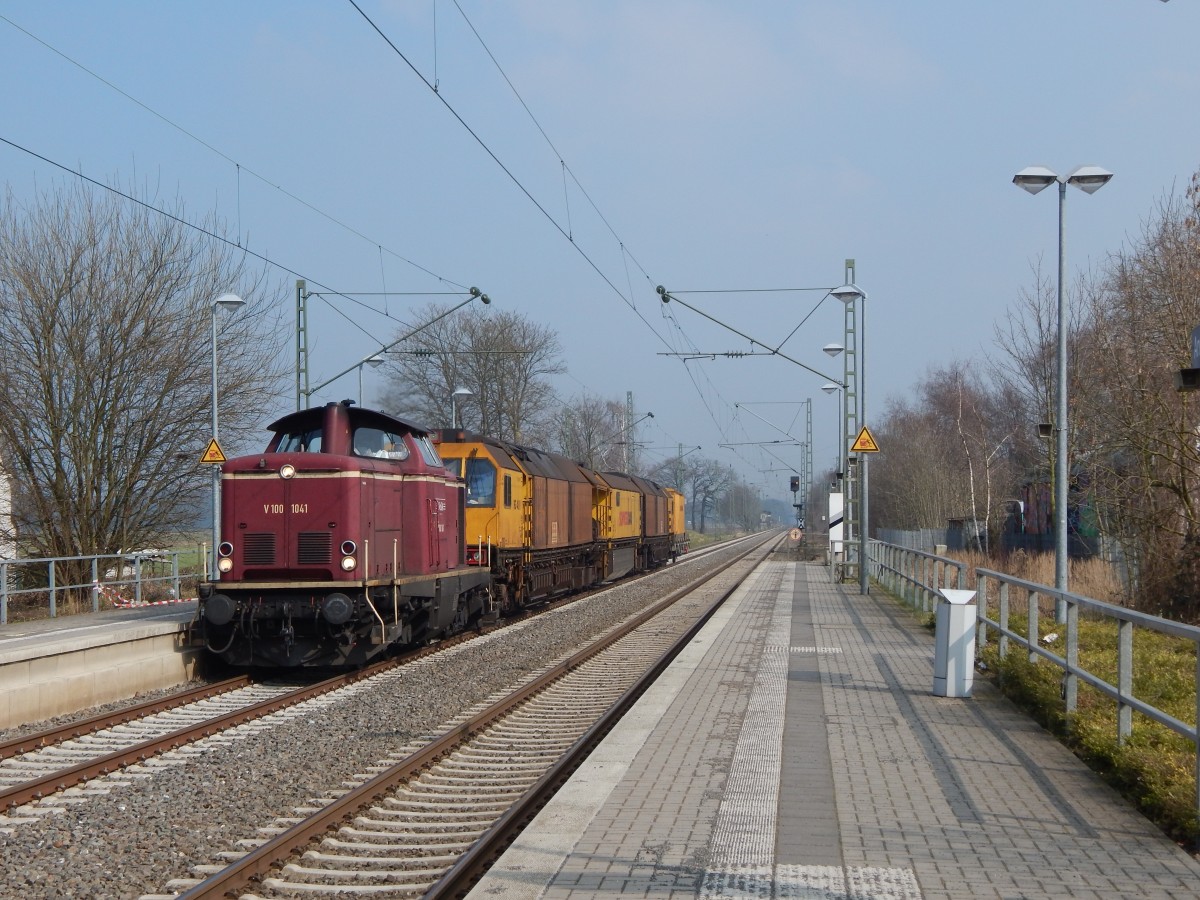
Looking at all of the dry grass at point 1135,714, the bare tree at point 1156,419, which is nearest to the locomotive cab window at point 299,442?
the dry grass at point 1135,714

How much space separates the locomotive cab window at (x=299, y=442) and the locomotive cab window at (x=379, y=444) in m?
0.48

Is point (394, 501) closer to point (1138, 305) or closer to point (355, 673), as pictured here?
point (355, 673)

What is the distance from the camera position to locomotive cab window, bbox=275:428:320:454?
1385cm

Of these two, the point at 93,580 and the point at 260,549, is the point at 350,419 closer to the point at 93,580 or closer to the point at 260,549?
the point at 260,549

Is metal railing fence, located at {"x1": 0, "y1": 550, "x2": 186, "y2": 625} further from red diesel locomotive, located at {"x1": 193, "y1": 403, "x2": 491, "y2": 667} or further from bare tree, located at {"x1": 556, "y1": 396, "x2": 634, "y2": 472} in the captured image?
bare tree, located at {"x1": 556, "y1": 396, "x2": 634, "y2": 472}

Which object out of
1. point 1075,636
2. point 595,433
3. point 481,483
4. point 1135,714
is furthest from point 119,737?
point 595,433

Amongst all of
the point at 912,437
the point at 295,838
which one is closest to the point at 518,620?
the point at 295,838

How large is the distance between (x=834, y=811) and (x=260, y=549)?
27.5 feet

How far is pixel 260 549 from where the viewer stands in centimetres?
1318

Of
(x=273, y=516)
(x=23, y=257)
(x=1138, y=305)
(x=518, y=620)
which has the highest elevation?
(x=23, y=257)

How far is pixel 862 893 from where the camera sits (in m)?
5.18

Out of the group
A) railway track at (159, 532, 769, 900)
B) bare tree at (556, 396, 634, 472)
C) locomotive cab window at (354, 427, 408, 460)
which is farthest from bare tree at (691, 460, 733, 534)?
railway track at (159, 532, 769, 900)

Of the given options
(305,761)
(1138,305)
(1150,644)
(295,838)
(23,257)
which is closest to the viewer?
(295,838)

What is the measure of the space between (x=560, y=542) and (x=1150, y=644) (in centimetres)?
1358
